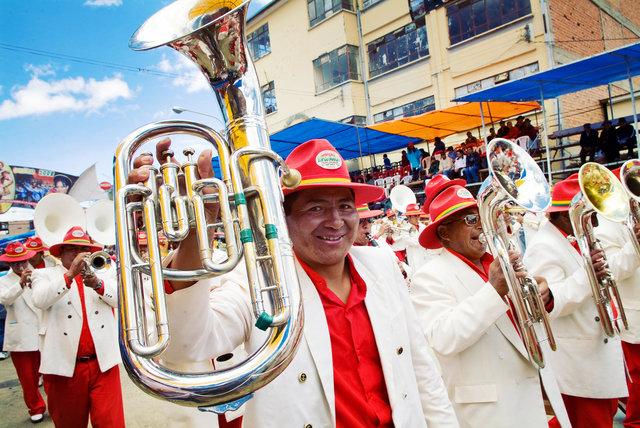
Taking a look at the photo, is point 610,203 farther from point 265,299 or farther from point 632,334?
point 265,299

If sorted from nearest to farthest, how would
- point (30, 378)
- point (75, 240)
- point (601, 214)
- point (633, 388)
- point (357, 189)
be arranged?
point (357, 189), point (601, 214), point (633, 388), point (75, 240), point (30, 378)

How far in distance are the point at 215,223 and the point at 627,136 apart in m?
14.4

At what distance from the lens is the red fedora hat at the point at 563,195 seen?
11.3 ft

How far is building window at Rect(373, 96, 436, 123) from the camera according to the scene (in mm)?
20141

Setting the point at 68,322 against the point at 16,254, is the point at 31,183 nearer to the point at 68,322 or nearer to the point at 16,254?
the point at 16,254

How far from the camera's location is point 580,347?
2.91 m

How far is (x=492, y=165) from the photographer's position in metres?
2.49

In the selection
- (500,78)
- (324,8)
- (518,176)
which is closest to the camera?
(518,176)

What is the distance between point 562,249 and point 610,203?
0.69 metres

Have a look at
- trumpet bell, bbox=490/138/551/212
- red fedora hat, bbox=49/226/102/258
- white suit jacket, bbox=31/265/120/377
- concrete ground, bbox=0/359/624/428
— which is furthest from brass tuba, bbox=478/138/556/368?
red fedora hat, bbox=49/226/102/258

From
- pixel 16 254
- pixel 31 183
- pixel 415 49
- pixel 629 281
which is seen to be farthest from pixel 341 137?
pixel 31 183

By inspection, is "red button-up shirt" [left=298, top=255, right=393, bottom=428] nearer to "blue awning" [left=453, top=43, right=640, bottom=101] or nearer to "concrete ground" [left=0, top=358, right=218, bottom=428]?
"concrete ground" [left=0, top=358, right=218, bottom=428]

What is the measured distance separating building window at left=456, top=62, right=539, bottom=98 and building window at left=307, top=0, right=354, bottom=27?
29.0 ft

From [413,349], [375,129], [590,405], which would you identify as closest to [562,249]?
[590,405]
